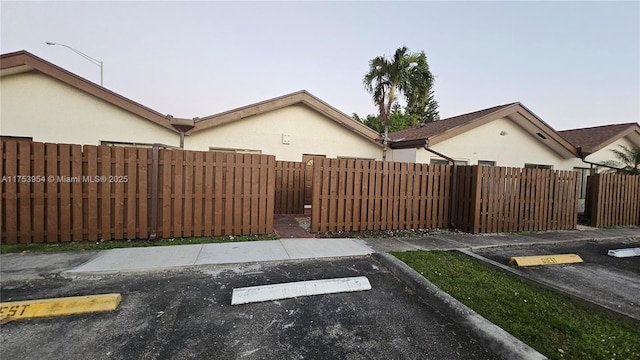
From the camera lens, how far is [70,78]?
8672 mm

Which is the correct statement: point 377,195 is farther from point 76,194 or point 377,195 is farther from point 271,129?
point 76,194

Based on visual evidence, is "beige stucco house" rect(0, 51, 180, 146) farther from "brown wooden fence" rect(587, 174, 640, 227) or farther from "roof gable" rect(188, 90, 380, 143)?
"brown wooden fence" rect(587, 174, 640, 227)

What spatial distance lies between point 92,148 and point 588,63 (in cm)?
1844

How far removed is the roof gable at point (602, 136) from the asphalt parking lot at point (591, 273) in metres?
8.13

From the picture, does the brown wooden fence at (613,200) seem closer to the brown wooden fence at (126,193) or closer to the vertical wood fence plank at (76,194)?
the brown wooden fence at (126,193)

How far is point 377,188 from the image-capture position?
7.33 meters

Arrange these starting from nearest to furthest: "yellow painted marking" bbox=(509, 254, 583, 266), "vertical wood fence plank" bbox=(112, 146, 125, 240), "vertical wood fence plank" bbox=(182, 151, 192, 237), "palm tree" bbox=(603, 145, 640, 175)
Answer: "yellow painted marking" bbox=(509, 254, 583, 266), "vertical wood fence plank" bbox=(112, 146, 125, 240), "vertical wood fence plank" bbox=(182, 151, 192, 237), "palm tree" bbox=(603, 145, 640, 175)

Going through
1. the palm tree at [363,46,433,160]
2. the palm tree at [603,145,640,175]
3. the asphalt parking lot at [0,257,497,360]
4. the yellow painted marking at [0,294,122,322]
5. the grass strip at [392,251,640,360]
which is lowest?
the asphalt parking lot at [0,257,497,360]

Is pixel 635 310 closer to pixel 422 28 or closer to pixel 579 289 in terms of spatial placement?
pixel 579 289

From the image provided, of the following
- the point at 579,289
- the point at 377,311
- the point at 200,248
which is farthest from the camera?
the point at 200,248

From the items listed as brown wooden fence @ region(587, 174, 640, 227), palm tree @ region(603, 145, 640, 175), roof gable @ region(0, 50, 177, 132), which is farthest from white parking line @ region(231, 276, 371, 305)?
palm tree @ region(603, 145, 640, 175)

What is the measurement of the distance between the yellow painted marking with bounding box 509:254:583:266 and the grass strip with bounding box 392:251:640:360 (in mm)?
789

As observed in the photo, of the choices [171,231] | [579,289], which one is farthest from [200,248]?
Result: [579,289]

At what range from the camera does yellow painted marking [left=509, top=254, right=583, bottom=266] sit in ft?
16.3
